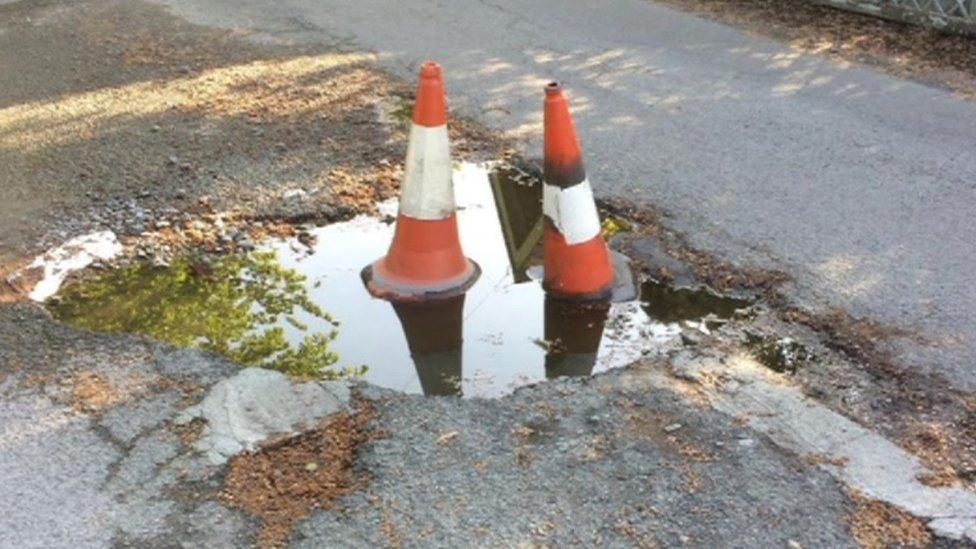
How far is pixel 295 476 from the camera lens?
3523mm

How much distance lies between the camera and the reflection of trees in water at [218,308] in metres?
4.40

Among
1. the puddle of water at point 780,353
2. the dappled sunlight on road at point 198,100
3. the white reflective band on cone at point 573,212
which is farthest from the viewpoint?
the dappled sunlight on road at point 198,100

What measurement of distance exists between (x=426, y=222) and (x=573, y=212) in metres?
0.61

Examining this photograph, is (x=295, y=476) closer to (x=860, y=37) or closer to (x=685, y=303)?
(x=685, y=303)

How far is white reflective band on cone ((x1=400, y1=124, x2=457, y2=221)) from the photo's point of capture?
478 centimetres

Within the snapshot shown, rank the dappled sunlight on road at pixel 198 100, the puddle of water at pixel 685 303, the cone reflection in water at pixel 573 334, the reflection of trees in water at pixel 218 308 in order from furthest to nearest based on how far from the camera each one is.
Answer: the dappled sunlight on road at pixel 198 100, the puddle of water at pixel 685 303, the reflection of trees in water at pixel 218 308, the cone reflection in water at pixel 573 334

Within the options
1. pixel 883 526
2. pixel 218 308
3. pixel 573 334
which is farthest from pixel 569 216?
pixel 883 526

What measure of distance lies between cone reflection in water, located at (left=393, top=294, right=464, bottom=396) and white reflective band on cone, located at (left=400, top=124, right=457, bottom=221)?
37cm

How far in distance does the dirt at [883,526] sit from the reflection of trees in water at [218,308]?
6.01ft

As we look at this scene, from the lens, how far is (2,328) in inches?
174

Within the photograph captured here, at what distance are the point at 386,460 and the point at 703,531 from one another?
99cm

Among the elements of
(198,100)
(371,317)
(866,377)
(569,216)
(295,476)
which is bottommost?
(198,100)

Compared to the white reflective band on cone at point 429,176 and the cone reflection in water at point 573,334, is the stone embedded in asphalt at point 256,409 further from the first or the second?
the white reflective band on cone at point 429,176

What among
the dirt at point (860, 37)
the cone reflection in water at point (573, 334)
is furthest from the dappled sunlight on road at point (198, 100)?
the dirt at point (860, 37)
